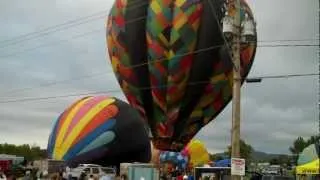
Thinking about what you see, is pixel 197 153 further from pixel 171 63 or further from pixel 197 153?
pixel 171 63

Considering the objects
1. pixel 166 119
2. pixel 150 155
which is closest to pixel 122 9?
pixel 166 119

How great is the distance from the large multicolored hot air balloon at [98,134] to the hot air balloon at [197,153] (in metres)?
22.8

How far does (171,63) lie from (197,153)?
39622 mm

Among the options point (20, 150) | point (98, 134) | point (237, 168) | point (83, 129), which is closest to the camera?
point (237, 168)

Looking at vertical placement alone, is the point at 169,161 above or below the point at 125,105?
below

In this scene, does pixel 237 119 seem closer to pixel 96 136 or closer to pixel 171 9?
pixel 171 9

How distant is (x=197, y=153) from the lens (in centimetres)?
7550

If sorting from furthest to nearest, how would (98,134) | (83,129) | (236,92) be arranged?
(98,134) < (83,129) < (236,92)

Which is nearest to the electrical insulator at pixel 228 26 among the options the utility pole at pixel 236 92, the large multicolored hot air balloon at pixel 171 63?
the utility pole at pixel 236 92

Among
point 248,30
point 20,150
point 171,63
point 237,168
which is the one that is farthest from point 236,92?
point 20,150

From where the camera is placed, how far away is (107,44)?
4072 centimetres

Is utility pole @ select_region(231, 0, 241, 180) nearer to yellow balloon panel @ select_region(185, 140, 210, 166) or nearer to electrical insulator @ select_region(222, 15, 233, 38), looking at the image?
electrical insulator @ select_region(222, 15, 233, 38)

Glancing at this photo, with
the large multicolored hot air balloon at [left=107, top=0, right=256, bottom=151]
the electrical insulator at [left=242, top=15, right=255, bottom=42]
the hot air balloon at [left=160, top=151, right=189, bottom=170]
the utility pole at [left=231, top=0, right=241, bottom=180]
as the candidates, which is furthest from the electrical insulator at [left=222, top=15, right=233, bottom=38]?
the hot air balloon at [left=160, top=151, right=189, bottom=170]

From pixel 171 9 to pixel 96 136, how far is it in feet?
43.0
